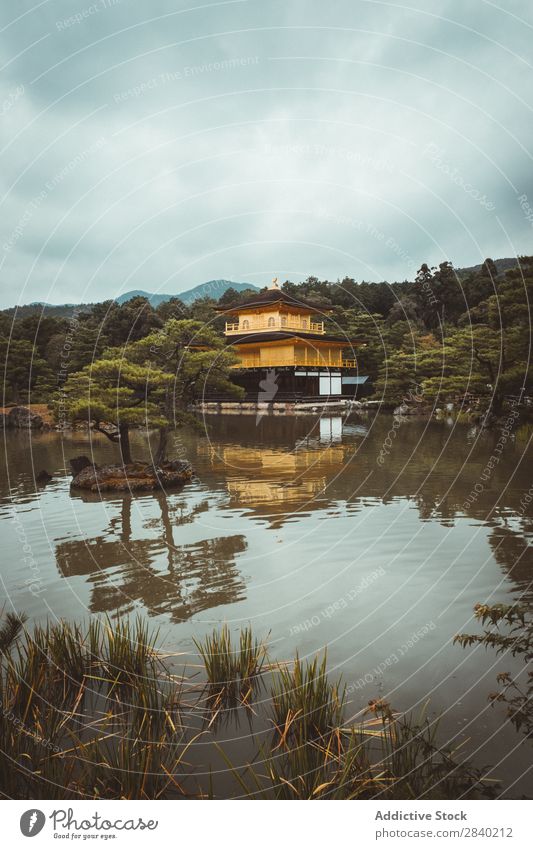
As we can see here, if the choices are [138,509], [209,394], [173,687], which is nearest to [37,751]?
[173,687]

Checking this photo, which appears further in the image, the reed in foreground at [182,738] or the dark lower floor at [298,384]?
the dark lower floor at [298,384]

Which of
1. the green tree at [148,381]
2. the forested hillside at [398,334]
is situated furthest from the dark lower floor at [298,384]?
the green tree at [148,381]

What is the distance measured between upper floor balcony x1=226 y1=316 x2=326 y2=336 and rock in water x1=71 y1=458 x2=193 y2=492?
1059 inches

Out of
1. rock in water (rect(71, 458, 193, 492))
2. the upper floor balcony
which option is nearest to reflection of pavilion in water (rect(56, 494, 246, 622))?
rock in water (rect(71, 458, 193, 492))

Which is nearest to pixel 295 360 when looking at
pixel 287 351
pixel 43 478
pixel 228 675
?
pixel 287 351

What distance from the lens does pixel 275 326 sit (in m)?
38.7

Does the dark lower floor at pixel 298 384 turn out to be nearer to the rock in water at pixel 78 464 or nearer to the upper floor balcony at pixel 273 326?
the upper floor balcony at pixel 273 326

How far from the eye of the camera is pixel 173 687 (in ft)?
12.4

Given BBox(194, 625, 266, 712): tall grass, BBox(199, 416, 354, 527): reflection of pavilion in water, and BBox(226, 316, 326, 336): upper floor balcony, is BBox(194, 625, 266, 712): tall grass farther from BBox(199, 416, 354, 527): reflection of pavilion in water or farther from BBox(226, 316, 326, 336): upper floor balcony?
BBox(226, 316, 326, 336): upper floor balcony

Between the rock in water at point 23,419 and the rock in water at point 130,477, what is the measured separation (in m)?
16.3

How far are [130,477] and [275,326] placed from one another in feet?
93.3

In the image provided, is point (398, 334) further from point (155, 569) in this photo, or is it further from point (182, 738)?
point (182, 738)

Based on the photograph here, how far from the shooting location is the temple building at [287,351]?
36.7 meters

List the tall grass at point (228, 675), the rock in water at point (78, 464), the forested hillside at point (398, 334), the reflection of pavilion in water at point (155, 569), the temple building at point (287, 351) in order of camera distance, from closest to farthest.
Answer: the tall grass at point (228, 675)
the reflection of pavilion in water at point (155, 569)
the rock in water at point (78, 464)
the forested hillside at point (398, 334)
the temple building at point (287, 351)
